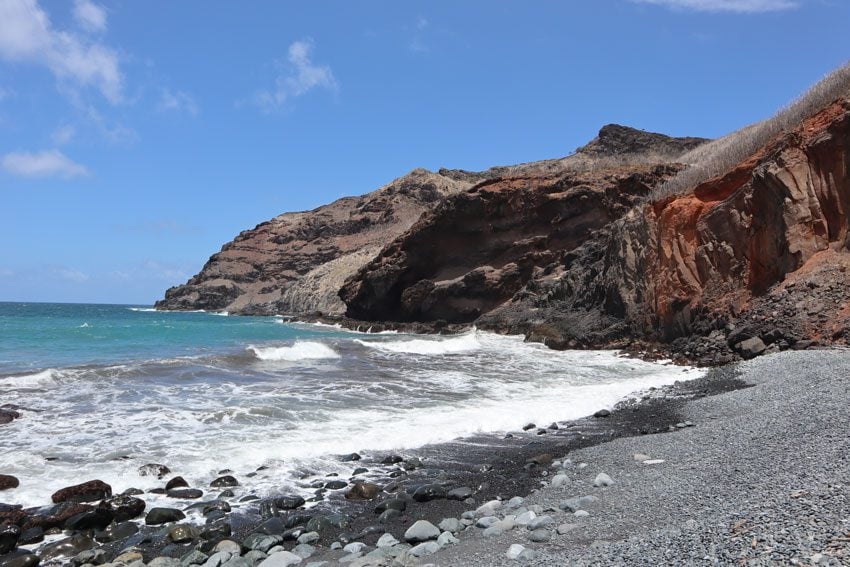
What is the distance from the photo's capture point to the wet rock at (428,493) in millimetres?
6590

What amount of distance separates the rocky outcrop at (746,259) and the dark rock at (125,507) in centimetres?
1402

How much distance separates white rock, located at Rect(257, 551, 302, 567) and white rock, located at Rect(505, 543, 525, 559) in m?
1.90

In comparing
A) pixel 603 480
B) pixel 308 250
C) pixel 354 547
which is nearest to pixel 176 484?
pixel 354 547

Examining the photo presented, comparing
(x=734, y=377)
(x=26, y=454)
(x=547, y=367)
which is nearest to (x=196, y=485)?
(x=26, y=454)

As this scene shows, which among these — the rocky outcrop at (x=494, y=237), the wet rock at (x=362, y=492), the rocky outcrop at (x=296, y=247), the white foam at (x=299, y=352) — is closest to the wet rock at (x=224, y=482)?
the wet rock at (x=362, y=492)

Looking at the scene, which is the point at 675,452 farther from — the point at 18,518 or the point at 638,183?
the point at 638,183

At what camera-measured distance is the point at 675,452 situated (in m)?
6.98

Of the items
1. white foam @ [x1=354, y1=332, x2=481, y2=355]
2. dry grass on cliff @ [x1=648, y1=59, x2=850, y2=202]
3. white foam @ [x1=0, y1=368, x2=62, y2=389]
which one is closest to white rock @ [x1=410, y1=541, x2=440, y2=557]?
white foam @ [x1=0, y1=368, x2=62, y2=389]

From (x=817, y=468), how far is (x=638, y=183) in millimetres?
34626

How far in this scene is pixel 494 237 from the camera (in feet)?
130

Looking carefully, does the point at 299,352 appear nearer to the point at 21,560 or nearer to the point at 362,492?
the point at 362,492

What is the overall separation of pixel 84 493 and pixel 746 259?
17.1 m

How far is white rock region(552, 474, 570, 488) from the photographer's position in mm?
6504

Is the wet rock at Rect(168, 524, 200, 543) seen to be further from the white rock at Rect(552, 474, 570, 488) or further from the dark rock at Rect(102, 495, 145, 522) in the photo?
the white rock at Rect(552, 474, 570, 488)
